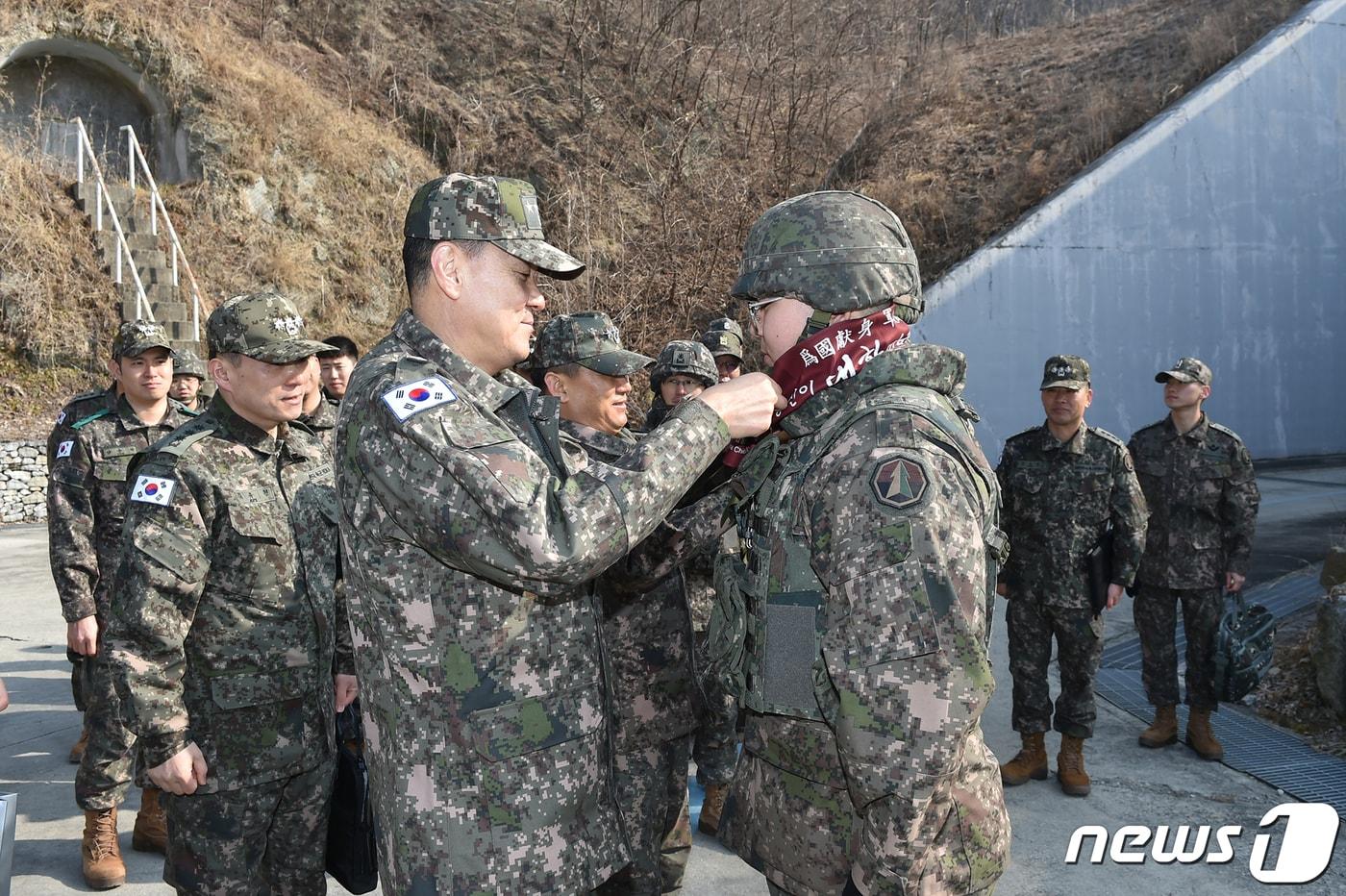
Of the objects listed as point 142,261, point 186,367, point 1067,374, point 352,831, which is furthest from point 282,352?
point 142,261

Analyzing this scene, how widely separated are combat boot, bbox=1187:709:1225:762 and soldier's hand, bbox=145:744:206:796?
464cm

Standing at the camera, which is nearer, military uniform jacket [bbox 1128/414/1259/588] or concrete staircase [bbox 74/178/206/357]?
military uniform jacket [bbox 1128/414/1259/588]

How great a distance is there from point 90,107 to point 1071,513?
57.3 ft

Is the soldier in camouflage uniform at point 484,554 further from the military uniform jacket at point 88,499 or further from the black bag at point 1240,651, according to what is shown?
the black bag at point 1240,651

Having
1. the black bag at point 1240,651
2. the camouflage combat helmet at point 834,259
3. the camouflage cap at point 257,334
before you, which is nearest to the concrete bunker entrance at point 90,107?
the camouflage cap at point 257,334

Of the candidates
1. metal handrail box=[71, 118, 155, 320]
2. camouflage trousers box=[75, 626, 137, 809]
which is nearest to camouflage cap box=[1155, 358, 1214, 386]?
camouflage trousers box=[75, 626, 137, 809]

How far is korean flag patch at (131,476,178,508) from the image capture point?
9.19 ft

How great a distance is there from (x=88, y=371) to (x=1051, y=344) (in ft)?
42.7

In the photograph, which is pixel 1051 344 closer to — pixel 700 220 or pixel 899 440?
pixel 700 220

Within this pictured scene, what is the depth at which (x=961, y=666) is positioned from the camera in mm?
1722

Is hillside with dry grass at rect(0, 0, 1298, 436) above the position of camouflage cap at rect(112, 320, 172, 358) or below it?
above

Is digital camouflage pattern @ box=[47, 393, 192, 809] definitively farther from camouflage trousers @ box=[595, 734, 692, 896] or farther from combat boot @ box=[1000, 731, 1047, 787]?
combat boot @ box=[1000, 731, 1047, 787]

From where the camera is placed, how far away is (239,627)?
2.89 meters

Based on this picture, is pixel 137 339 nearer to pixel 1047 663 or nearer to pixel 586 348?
pixel 586 348
